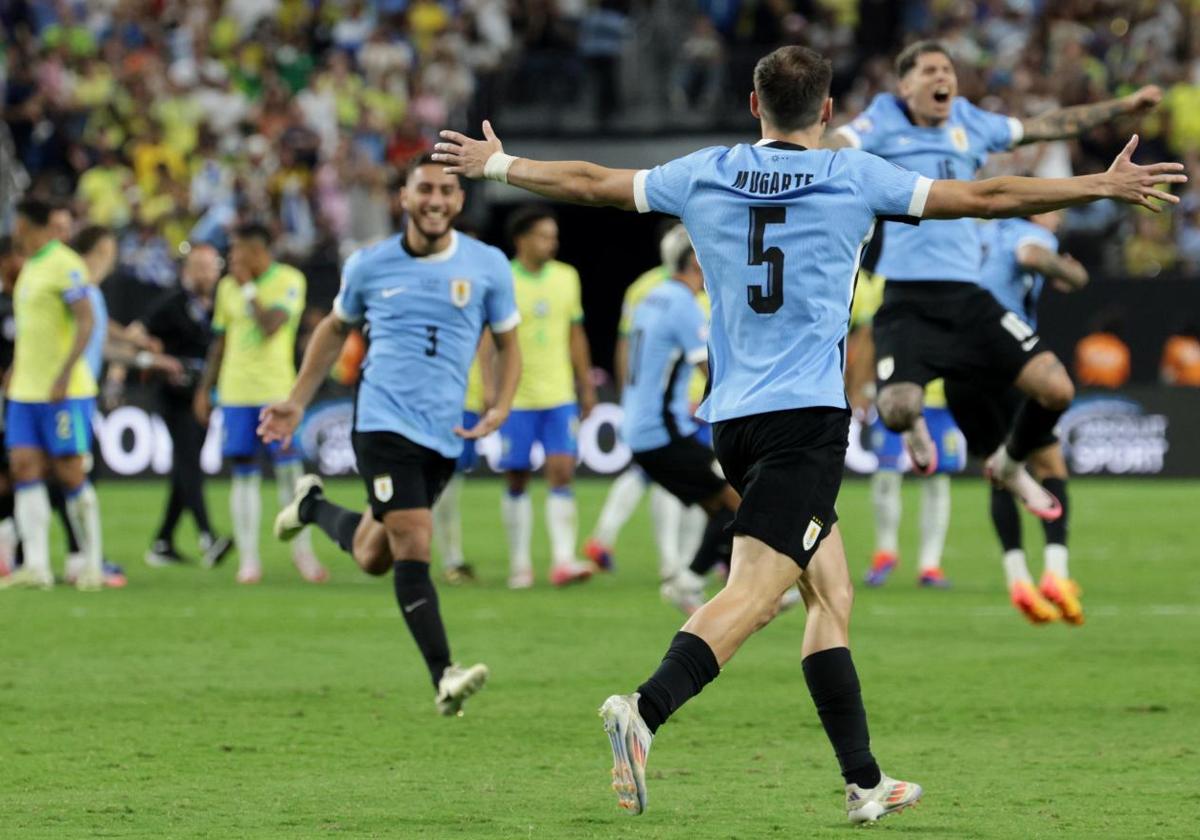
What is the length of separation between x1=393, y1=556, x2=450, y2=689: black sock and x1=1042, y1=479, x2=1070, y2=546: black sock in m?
3.83

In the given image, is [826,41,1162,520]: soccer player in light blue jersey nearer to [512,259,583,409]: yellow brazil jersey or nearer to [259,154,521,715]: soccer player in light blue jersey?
[259,154,521,715]: soccer player in light blue jersey

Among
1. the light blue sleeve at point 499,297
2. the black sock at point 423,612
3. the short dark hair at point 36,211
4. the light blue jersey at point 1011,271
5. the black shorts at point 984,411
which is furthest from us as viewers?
the short dark hair at point 36,211

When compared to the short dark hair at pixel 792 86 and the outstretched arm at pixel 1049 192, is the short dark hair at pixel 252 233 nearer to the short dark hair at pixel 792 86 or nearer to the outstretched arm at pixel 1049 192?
the short dark hair at pixel 792 86

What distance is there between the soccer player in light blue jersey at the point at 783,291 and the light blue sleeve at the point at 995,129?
12.7 ft

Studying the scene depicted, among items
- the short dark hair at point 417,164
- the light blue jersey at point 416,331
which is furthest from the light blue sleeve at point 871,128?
the short dark hair at point 417,164

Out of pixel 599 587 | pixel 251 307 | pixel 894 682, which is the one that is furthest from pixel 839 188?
pixel 251 307

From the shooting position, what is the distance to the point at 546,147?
28.5m

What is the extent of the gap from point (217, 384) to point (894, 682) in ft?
24.5

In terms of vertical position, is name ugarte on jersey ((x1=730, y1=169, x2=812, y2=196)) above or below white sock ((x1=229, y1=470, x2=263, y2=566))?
above

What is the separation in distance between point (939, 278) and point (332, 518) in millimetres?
3225

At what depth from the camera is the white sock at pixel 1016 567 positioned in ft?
36.1

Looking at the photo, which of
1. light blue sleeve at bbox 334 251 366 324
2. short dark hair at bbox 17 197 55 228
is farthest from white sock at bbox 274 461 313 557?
light blue sleeve at bbox 334 251 366 324

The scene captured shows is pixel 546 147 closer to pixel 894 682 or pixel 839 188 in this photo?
pixel 894 682

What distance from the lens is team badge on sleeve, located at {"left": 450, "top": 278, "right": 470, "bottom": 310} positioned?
9406mm
